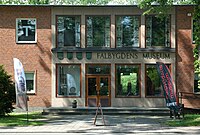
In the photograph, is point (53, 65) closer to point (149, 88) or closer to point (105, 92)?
point (105, 92)

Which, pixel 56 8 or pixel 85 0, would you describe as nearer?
pixel 56 8

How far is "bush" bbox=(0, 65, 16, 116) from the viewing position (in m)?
23.8

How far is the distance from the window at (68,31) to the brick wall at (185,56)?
25.2ft

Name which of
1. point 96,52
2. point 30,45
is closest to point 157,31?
point 96,52

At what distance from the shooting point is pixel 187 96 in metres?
29.8

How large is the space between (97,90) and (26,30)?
7156 millimetres

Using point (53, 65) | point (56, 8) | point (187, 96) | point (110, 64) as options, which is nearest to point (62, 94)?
point (53, 65)

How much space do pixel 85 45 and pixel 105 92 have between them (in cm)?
389

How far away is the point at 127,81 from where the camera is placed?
99.6 feet

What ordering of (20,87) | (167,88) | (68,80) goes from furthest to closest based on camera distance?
(68,80), (167,88), (20,87)

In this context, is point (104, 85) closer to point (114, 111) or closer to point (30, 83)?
point (114, 111)

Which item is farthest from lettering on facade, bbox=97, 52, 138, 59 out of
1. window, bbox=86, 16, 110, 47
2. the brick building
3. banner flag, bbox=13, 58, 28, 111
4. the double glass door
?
banner flag, bbox=13, 58, 28, 111

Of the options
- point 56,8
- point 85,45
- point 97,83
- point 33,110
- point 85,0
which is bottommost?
point 33,110

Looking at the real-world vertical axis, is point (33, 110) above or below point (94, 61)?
below
